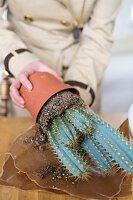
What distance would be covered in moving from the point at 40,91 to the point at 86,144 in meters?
0.15

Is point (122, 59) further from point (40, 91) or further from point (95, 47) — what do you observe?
point (40, 91)

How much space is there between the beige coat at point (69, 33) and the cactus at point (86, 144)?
0.37 meters

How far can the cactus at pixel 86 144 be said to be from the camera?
25.8 inches

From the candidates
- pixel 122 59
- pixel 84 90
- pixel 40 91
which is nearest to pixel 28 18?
pixel 84 90

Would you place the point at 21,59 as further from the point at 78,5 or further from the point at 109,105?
the point at 109,105

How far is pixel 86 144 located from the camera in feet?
2.31

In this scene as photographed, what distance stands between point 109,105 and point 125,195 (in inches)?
49.3

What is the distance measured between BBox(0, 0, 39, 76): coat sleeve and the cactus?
304 millimetres

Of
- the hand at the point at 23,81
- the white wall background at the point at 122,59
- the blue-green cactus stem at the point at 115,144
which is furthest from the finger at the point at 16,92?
the white wall background at the point at 122,59

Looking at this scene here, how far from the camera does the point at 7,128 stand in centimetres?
98

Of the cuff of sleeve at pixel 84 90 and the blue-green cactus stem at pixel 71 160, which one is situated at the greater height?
the blue-green cactus stem at pixel 71 160

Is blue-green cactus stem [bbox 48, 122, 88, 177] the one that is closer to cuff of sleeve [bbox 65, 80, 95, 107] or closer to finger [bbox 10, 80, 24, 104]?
finger [bbox 10, 80, 24, 104]

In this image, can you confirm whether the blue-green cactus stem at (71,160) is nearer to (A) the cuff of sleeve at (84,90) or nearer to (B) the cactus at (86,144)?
(B) the cactus at (86,144)

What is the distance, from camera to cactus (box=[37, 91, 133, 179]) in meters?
0.66
